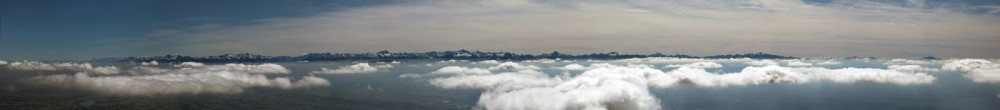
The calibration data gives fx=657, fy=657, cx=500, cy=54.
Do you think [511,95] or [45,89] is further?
[45,89]

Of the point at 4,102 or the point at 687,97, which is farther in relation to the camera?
the point at 687,97

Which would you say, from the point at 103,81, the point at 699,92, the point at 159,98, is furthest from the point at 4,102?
the point at 699,92

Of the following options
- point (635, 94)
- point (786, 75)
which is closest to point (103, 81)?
point (635, 94)

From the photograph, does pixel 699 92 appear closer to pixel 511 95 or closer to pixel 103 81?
pixel 511 95

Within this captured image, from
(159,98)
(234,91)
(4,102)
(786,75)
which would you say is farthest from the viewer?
(786,75)

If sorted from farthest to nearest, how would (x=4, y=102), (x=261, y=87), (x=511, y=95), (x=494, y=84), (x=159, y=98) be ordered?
(x=494, y=84) < (x=261, y=87) < (x=159, y=98) < (x=4, y=102) < (x=511, y=95)

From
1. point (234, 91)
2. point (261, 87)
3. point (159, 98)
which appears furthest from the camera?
point (261, 87)

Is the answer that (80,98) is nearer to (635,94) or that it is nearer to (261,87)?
(261,87)

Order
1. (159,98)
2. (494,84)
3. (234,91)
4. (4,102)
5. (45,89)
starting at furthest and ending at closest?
1. (494,84)
2. (234,91)
3. (45,89)
4. (159,98)
5. (4,102)
